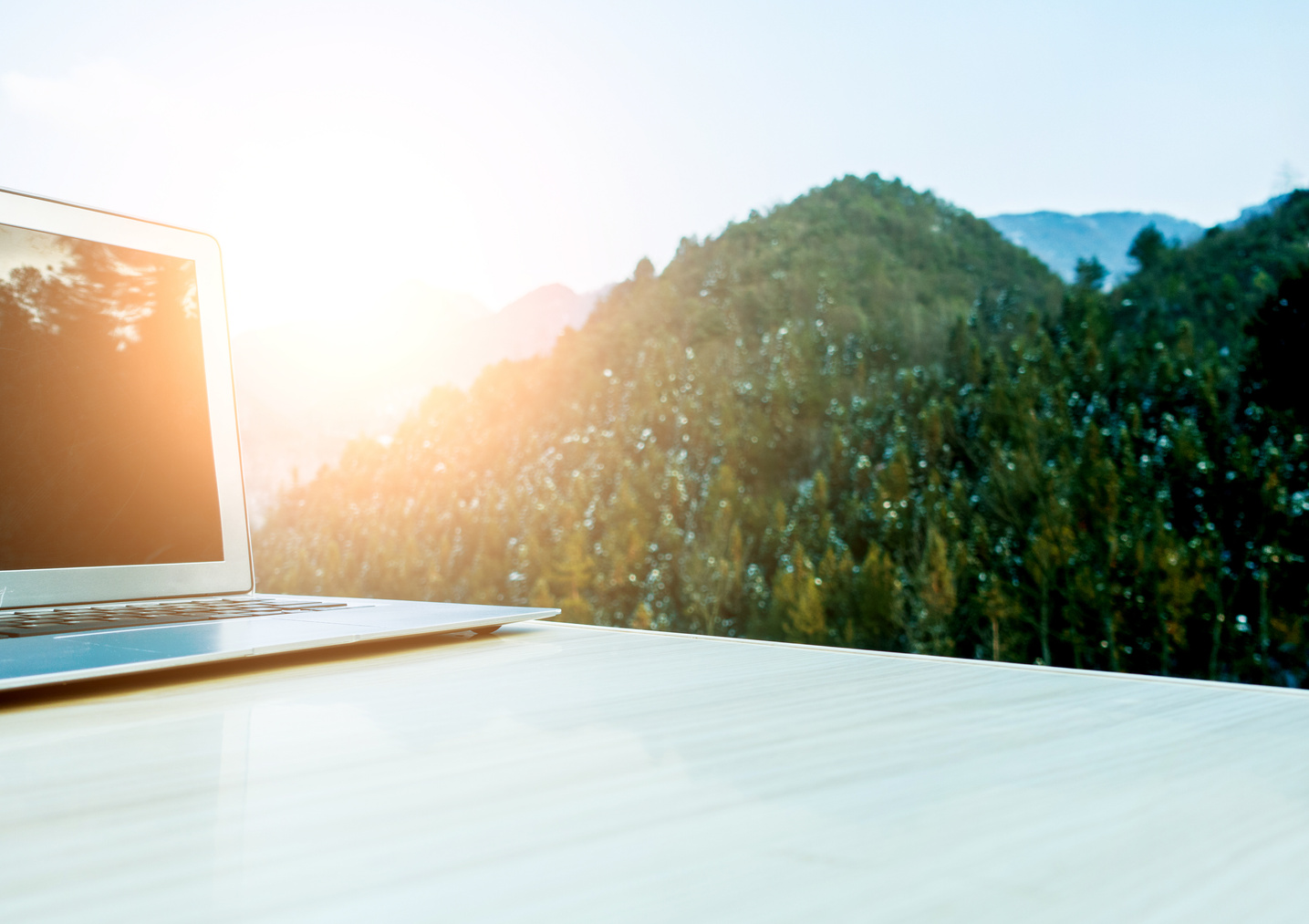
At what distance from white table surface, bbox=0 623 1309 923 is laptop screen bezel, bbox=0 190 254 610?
22 centimetres

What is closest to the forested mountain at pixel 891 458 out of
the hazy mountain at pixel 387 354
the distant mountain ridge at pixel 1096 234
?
the distant mountain ridge at pixel 1096 234

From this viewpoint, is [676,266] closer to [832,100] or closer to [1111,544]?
[832,100]

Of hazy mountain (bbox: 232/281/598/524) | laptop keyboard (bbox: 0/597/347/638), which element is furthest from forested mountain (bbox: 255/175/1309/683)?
laptop keyboard (bbox: 0/597/347/638)

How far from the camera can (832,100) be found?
241 inches

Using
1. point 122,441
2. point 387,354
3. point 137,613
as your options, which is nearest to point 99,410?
point 122,441

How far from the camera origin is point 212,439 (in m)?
0.59

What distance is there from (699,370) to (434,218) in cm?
281

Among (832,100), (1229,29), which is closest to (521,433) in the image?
(832,100)

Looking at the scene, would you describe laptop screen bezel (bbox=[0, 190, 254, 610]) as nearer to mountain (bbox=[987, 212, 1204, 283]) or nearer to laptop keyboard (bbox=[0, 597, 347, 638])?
laptop keyboard (bbox=[0, 597, 347, 638])

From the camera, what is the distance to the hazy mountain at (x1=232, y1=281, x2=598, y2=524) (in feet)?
20.0

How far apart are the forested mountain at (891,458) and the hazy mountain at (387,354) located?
240 mm

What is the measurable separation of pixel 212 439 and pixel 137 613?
0.44 feet

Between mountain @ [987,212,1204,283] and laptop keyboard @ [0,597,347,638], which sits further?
mountain @ [987,212,1204,283]

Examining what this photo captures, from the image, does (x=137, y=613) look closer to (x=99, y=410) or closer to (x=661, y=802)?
(x=99, y=410)
